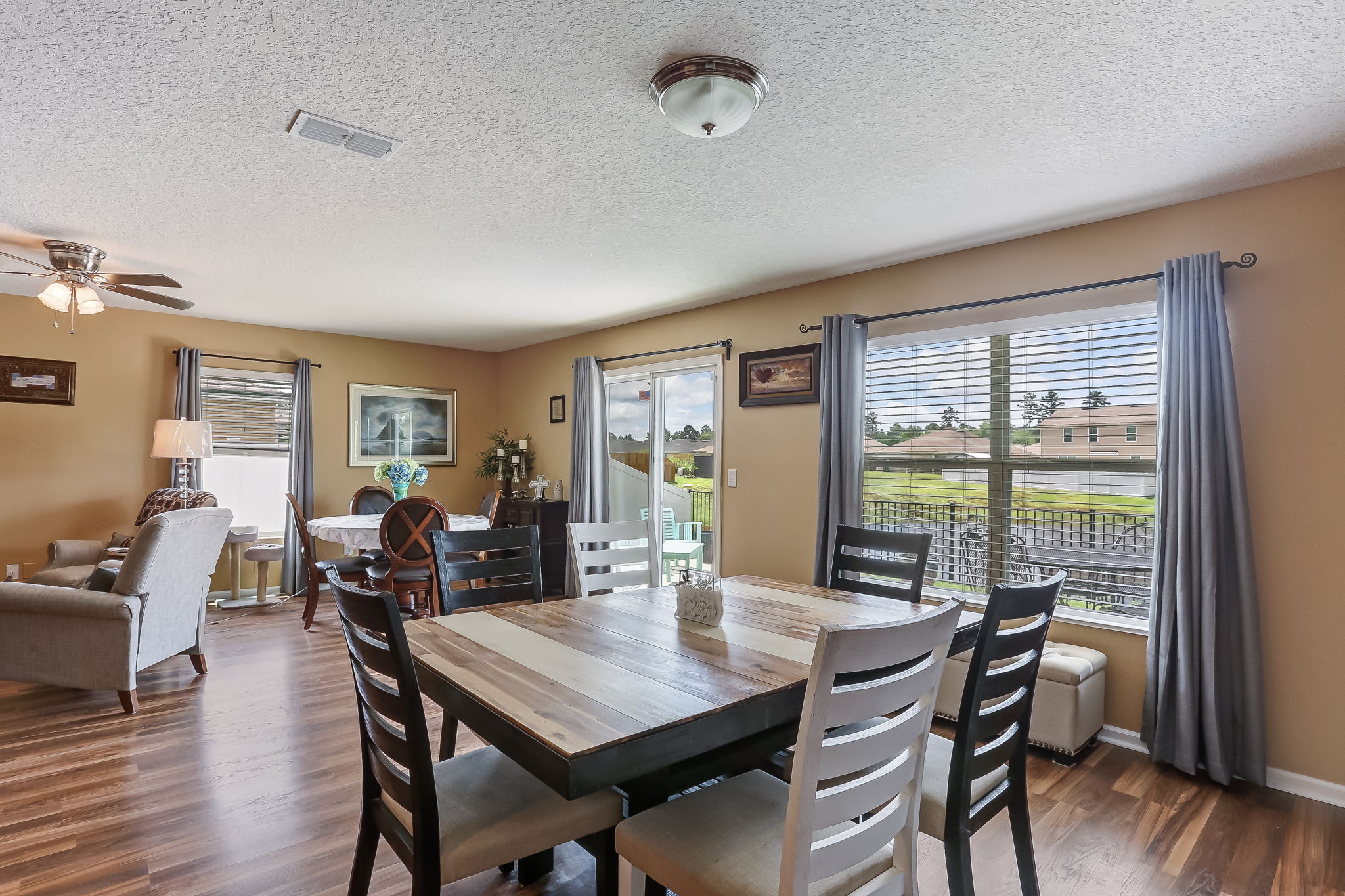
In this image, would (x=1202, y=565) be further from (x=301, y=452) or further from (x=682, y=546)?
(x=301, y=452)

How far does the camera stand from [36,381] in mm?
5020

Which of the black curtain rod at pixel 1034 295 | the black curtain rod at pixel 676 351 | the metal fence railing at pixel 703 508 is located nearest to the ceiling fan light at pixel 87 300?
the black curtain rod at pixel 676 351

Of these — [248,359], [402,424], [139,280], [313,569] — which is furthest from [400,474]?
[139,280]

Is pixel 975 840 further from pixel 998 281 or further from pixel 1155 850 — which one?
pixel 998 281

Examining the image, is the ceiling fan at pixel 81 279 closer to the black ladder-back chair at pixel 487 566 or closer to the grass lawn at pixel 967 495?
the black ladder-back chair at pixel 487 566

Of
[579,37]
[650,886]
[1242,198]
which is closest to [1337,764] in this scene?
[1242,198]

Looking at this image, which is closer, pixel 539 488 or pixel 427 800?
pixel 427 800

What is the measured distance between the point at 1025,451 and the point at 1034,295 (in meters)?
0.78

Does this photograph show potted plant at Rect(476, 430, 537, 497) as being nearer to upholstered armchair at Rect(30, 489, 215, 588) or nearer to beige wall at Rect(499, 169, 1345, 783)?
upholstered armchair at Rect(30, 489, 215, 588)

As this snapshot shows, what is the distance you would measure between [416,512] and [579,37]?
11.1 ft

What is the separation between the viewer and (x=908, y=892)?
138cm

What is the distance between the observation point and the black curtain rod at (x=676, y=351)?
4855 millimetres

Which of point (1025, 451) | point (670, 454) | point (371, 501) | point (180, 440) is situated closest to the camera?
point (1025, 451)

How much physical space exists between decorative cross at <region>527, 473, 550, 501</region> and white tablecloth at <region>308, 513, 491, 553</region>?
126 centimetres
